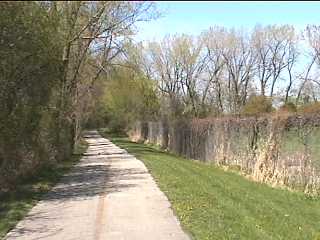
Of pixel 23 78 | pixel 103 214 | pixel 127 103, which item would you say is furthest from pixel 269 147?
pixel 127 103

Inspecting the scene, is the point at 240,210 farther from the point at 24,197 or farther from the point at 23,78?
the point at 23,78

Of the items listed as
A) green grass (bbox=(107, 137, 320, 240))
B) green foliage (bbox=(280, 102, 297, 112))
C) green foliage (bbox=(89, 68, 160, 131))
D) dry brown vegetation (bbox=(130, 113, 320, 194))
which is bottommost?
green grass (bbox=(107, 137, 320, 240))

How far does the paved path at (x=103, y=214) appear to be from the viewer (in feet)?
32.6

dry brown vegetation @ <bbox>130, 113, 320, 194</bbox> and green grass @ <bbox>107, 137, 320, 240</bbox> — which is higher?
dry brown vegetation @ <bbox>130, 113, 320, 194</bbox>

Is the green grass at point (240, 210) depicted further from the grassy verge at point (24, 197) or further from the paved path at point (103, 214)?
the grassy verge at point (24, 197)

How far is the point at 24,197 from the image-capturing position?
49.4 feet

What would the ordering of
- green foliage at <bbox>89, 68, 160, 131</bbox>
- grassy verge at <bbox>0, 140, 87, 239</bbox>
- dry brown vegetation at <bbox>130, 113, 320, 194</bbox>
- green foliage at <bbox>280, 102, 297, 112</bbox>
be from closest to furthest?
grassy verge at <bbox>0, 140, 87, 239</bbox> < dry brown vegetation at <bbox>130, 113, 320, 194</bbox> < green foliage at <bbox>280, 102, 297, 112</bbox> < green foliage at <bbox>89, 68, 160, 131</bbox>

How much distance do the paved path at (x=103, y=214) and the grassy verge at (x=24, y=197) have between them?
22 centimetres

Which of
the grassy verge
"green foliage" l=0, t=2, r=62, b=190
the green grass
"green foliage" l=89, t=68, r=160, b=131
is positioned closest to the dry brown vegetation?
the green grass

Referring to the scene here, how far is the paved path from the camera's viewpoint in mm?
9945

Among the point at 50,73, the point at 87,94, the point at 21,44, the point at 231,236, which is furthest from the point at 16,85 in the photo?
the point at 87,94

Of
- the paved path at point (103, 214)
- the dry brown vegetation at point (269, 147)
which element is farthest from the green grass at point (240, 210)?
the dry brown vegetation at point (269, 147)

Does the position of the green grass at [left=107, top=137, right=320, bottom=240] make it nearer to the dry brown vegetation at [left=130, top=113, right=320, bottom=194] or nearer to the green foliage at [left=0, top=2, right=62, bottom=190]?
the dry brown vegetation at [left=130, top=113, right=320, bottom=194]

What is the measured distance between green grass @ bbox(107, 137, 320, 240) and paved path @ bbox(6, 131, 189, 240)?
14.4 inches
